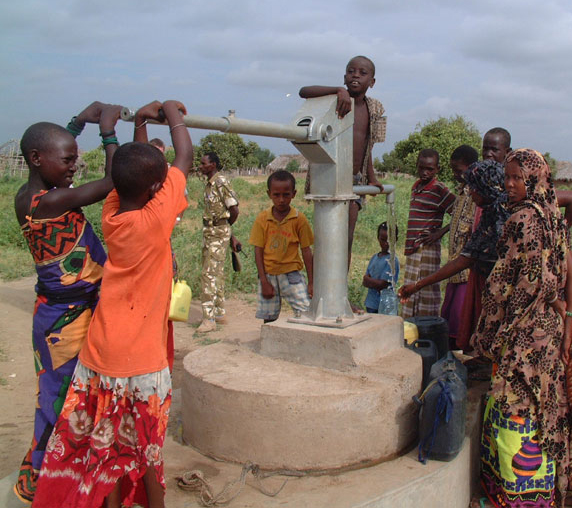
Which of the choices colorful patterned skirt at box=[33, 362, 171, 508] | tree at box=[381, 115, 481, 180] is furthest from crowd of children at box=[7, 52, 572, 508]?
tree at box=[381, 115, 481, 180]

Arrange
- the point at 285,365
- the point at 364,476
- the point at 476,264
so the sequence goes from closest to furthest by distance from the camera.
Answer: the point at 364,476 → the point at 285,365 → the point at 476,264

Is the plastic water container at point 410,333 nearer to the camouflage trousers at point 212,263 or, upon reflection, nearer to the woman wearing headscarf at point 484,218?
the woman wearing headscarf at point 484,218

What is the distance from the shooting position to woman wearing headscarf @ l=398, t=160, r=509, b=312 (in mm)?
3012

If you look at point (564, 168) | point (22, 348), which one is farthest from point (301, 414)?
point (564, 168)

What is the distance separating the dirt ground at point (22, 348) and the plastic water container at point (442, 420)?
1.07 metres

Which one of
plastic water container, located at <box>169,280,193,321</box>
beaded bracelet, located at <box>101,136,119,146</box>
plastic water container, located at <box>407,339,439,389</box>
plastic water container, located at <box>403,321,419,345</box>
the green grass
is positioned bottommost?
the green grass

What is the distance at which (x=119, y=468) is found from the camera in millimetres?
1882

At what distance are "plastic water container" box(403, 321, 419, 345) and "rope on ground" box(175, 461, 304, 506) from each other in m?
1.24

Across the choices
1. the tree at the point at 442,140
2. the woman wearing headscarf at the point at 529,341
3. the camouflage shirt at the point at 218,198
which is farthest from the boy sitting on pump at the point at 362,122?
the tree at the point at 442,140

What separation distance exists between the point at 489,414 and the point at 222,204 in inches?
141

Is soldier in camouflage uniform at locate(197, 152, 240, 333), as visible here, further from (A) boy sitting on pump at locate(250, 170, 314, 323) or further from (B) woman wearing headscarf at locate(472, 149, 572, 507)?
(B) woman wearing headscarf at locate(472, 149, 572, 507)

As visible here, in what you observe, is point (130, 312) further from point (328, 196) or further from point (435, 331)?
point (435, 331)

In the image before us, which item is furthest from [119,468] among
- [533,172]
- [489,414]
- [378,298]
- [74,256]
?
[378,298]

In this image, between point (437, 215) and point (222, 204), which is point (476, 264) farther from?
point (222, 204)
